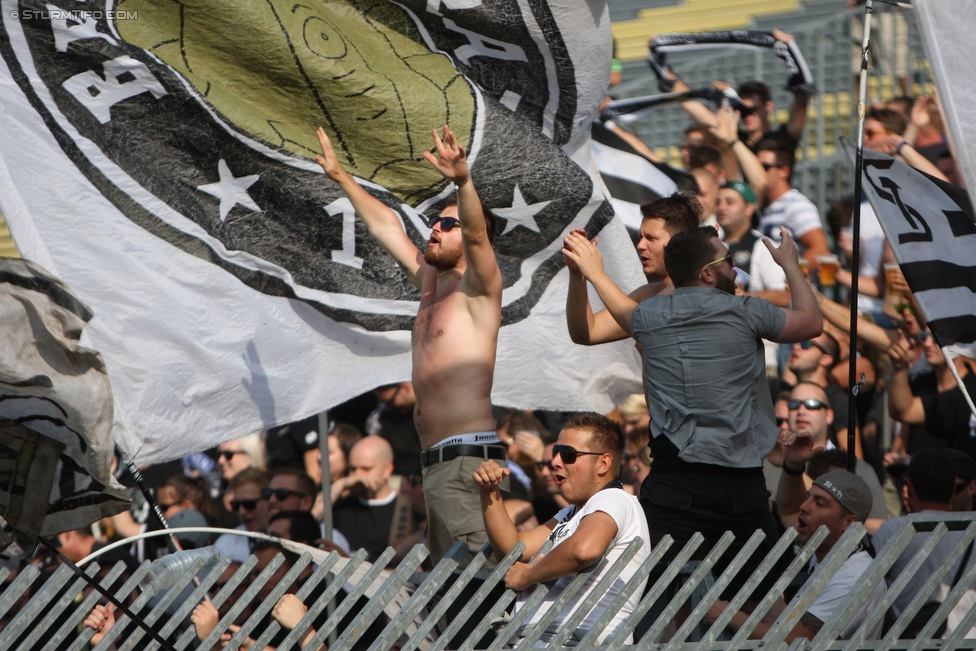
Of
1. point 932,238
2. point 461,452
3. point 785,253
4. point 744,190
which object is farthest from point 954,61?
point 744,190

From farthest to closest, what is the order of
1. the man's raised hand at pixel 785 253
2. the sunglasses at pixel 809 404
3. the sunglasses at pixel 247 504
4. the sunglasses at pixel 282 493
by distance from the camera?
the sunglasses at pixel 247 504
the sunglasses at pixel 282 493
the sunglasses at pixel 809 404
the man's raised hand at pixel 785 253

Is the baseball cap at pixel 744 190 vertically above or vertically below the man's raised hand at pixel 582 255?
below

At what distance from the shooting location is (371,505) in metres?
7.08

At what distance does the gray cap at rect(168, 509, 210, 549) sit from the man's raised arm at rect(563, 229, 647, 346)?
2871 mm

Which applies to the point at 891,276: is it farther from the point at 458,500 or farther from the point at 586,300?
the point at 458,500

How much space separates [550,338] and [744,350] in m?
1.61

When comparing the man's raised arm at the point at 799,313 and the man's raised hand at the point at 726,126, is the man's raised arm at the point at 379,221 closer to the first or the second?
the man's raised arm at the point at 799,313

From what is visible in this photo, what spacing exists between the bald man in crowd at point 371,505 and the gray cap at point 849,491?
3068mm

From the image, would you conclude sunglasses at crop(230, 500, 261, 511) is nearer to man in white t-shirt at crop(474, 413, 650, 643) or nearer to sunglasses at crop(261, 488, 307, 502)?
sunglasses at crop(261, 488, 307, 502)

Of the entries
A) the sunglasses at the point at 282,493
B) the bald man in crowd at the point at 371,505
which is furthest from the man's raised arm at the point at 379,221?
the bald man in crowd at the point at 371,505

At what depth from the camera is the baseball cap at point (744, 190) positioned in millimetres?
7691

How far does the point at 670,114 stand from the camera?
A: 11.8 metres

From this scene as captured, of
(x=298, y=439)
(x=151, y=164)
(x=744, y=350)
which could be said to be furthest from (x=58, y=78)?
(x=298, y=439)

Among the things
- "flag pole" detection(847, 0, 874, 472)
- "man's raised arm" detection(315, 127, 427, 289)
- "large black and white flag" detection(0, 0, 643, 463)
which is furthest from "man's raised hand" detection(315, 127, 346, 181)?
"flag pole" detection(847, 0, 874, 472)
